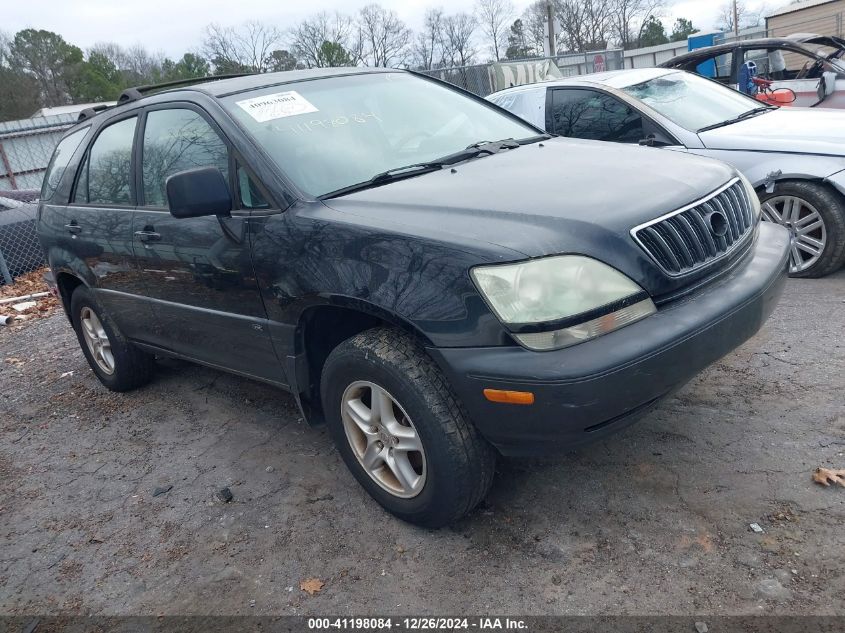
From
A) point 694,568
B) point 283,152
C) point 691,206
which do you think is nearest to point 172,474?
point 283,152

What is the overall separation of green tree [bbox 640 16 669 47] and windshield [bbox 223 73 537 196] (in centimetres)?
6221

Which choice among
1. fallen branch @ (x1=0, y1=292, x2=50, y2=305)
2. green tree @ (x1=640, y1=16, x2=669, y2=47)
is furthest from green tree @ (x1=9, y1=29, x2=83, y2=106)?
fallen branch @ (x1=0, y1=292, x2=50, y2=305)

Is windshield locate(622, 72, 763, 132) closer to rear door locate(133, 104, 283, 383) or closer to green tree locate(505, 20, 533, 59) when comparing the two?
rear door locate(133, 104, 283, 383)

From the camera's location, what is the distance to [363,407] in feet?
9.35

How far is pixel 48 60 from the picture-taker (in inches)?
2141

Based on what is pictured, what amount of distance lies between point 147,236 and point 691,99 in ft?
15.4

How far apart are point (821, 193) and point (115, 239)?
463cm

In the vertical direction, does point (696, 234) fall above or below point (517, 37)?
below

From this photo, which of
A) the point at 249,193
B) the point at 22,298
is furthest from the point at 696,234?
the point at 22,298

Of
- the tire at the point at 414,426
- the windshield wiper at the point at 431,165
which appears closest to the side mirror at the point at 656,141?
the windshield wiper at the point at 431,165

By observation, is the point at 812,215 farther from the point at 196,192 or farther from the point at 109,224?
the point at 109,224

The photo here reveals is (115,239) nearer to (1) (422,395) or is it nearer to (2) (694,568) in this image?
(1) (422,395)

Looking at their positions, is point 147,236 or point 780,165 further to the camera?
point 780,165

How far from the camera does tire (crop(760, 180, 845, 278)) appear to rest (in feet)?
15.7
